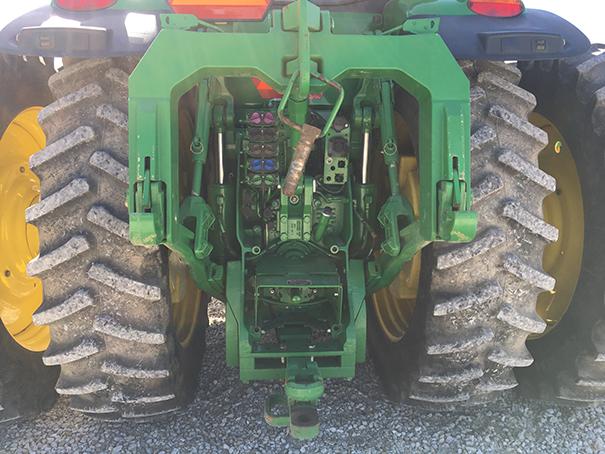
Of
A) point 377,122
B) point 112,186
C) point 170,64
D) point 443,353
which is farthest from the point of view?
point 377,122

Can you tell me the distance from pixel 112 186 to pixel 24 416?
130 cm

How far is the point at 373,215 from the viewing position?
2.65 m

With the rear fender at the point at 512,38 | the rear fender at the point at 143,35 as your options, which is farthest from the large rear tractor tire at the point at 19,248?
the rear fender at the point at 512,38

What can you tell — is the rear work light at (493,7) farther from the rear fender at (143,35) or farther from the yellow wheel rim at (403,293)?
the yellow wheel rim at (403,293)

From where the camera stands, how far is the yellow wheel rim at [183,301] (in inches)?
102

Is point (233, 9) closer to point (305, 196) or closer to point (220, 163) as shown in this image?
point (220, 163)

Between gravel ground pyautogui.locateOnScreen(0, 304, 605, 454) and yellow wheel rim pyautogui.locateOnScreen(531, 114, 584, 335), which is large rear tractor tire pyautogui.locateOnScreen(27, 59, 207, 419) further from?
yellow wheel rim pyautogui.locateOnScreen(531, 114, 584, 335)

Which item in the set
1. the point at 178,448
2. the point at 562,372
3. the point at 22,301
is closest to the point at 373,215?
the point at 562,372

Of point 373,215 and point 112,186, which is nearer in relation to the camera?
point 112,186

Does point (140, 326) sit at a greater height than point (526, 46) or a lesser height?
lesser

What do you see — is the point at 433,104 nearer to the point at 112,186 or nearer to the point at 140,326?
the point at 112,186

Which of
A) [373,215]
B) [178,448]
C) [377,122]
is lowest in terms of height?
[178,448]

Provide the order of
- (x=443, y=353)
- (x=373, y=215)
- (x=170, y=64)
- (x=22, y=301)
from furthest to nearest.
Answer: (x=22, y=301)
(x=373, y=215)
(x=443, y=353)
(x=170, y=64)

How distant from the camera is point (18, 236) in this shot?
292 cm
